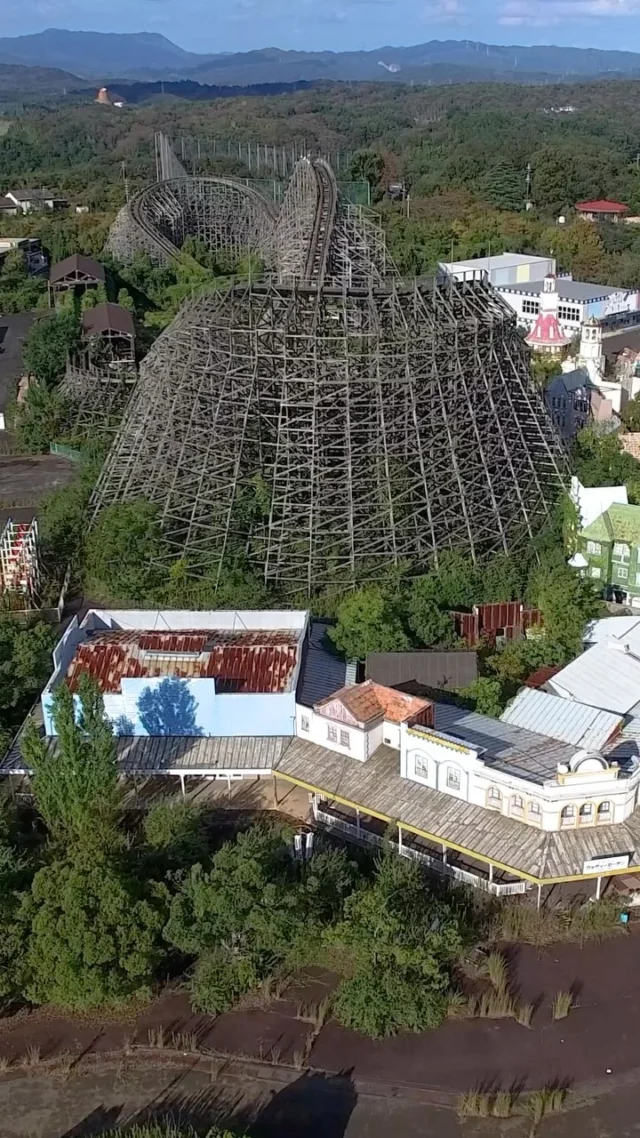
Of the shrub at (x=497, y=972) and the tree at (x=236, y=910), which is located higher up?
the tree at (x=236, y=910)

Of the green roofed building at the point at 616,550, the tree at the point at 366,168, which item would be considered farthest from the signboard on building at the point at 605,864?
the tree at the point at 366,168

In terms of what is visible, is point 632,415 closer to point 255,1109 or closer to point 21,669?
point 21,669

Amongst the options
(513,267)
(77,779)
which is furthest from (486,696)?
(513,267)

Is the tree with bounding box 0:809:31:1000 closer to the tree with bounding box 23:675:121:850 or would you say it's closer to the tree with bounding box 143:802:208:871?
the tree with bounding box 23:675:121:850

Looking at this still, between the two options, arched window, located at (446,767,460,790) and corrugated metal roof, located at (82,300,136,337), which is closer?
arched window, located at (446,767,460,790)

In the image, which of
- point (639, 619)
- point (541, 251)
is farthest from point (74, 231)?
point (639, 619)

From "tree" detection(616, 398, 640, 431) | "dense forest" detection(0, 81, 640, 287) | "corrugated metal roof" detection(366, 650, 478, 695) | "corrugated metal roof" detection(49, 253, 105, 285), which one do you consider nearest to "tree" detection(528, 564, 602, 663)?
"corrugated metal roof" detection(366, 650, 478, 695)

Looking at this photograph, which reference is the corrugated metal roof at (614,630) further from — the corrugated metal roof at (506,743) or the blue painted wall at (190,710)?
the blue painted wall at (190,710)
